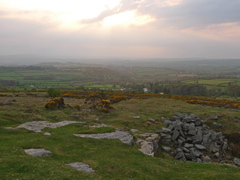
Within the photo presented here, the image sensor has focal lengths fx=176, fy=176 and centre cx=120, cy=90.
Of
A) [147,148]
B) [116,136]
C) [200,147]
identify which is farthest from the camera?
[200,147]

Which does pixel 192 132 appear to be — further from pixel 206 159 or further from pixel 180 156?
pixel 180 156

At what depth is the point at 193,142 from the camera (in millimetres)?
37094

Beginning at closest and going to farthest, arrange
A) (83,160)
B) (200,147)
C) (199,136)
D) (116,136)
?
1. (83,160)
2. (116,136)
3. (200,147)
4. (199,136)

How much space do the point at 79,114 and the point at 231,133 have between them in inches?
1437

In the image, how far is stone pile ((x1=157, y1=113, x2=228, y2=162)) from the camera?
32.1m

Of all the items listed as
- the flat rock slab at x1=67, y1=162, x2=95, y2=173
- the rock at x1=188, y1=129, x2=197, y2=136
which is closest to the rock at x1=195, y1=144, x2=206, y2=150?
the rock at x1=188, y1=129, x2=197, y2=136

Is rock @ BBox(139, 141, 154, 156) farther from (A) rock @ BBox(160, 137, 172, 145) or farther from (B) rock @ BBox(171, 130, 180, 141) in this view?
(B) rock @ BBox(171, 130, 180, 141)

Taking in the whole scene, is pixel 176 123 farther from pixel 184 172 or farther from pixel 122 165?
pixel 122 165

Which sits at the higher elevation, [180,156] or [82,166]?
[82,166]

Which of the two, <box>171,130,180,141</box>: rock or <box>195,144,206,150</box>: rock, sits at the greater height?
<box>171,130,180,141</box>: rock

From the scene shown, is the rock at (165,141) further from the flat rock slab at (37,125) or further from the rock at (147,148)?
the flat rock slab at (37,125)

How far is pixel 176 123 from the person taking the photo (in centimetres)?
4122

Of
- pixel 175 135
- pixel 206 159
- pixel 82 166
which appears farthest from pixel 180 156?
pixel 82 166

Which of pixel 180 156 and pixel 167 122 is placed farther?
pixel 167 122
